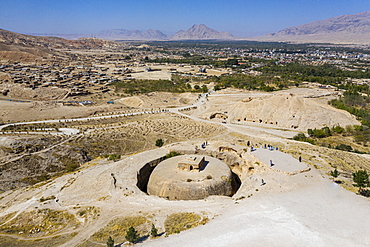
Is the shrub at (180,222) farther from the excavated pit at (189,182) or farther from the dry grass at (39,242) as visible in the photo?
the dry grass at (39,242)

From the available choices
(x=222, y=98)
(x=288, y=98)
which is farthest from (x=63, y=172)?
(x=222, y=98)

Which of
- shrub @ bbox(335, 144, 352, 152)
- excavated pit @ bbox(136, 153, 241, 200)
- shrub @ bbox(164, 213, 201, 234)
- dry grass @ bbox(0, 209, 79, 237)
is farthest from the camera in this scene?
shrub @ bbox(335, 144, 352, 152)

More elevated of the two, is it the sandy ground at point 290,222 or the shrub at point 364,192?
the sandy ground at point 290,222

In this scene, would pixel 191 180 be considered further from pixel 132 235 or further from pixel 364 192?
pixel 364 192

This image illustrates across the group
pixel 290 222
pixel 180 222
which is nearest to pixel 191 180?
pixel 180 222

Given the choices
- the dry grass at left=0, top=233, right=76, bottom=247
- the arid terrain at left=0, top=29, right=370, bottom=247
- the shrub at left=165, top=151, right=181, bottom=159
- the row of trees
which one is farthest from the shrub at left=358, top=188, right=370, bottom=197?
the dry grass at left=0, top=233, right=76, bottom=247

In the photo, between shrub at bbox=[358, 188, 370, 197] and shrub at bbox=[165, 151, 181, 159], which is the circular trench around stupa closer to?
shrub at bbox=[165, 151, 181, 159]

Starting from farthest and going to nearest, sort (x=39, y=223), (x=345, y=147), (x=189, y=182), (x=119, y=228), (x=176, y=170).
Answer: (x=345, y=147)
(x=176, y=170)
(x=189, y=182)
(x=39, y=223)
(x=119, y=228)

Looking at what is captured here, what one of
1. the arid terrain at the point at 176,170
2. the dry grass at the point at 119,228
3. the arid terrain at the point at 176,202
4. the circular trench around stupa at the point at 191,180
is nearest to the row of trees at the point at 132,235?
the arid terrain at the point at 176,170
